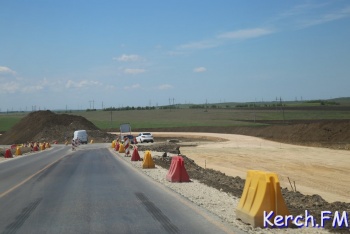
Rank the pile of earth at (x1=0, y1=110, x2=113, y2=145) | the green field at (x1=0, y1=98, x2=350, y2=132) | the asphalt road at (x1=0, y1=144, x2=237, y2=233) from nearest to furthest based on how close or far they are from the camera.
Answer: the asphalt road at (x1=0, y1=144, x2=237, y2=233) → the pile of earth at (x1=0, y1=110, x2=113, y2=145) → the green field at (x1=0, y1=98, x2=350, y2=132)

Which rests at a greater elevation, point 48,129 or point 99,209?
point 99,209

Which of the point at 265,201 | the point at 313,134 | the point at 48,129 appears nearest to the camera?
the point at 265,201

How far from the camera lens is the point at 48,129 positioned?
89125mm

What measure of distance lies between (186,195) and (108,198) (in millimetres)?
2171

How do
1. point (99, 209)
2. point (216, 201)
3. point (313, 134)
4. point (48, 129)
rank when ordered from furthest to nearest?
point (48, 129) < point (313, 134) < point (216, 201) < point (99, 209)

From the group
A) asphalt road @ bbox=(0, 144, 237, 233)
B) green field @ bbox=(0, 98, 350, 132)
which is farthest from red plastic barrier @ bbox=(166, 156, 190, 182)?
green field @ bbox=(0, 98, 350, 132)

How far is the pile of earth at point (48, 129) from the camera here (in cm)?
8544

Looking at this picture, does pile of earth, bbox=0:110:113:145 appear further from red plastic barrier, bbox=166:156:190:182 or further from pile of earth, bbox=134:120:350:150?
red plastic barrier, bbox=166:156:190:182

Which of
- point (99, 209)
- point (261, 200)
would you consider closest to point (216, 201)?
point (99, 209)

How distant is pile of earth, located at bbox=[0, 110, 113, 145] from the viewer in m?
85.4

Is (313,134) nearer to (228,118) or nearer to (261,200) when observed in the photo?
(261,200)

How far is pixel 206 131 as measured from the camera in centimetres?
9181

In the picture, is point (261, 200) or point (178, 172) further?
point (178, 172)

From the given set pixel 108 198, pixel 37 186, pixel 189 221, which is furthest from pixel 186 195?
pixel 37 186
